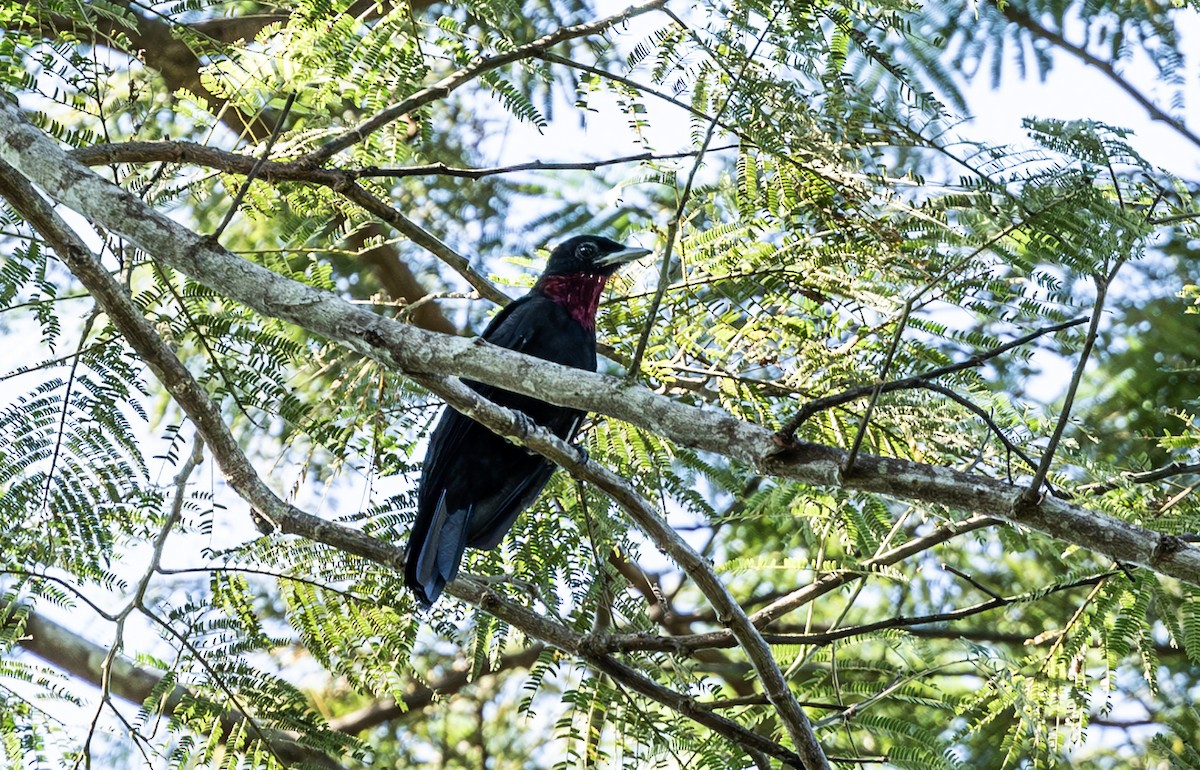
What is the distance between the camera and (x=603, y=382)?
10.1ft

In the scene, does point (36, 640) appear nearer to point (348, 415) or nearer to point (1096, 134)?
point (348, 415)

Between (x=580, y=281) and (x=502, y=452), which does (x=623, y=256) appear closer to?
(x=580, y=281)

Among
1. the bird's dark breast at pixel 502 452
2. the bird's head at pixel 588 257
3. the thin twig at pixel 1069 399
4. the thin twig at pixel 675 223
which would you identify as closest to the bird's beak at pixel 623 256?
the bird's head at pixel 588 257

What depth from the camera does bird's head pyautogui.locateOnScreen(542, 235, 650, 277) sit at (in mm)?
4914

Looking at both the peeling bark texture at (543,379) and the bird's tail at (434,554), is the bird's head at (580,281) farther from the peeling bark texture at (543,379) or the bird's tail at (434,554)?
the peeling bark texture at (543,379)

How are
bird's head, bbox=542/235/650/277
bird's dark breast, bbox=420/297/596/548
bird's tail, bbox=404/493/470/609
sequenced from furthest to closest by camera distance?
1. bird's head, bbox=542/235/650/277
2. bird's dark breast, bbox=420/297/596/548
3. bird's tail, bbox=404/493/470/609

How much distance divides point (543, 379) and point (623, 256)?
5.95ft

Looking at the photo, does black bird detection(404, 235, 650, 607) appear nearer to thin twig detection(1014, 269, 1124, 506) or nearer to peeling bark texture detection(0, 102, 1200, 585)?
peeling bark texture detection(0, 102, 1200, 585)

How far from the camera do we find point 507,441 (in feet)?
15.3

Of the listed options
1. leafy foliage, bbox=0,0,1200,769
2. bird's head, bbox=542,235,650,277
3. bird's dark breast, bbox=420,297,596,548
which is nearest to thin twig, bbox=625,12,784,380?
leafy foliage, bbox=0,0,1200,769

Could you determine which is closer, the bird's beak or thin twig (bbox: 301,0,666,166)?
thin twig (bbox: 301,0,666,166)

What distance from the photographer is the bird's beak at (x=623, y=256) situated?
15.7 ft

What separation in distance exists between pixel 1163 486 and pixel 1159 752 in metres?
0.99

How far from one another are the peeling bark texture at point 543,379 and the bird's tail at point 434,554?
39.9 inches
